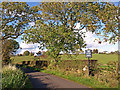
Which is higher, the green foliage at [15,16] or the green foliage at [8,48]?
the green foliage at [15,16]

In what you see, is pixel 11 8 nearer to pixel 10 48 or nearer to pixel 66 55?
pixel 10 48

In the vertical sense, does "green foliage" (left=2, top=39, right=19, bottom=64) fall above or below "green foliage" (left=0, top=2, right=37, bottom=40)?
below

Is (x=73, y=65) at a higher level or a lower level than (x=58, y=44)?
lower

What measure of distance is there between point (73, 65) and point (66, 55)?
1.29 m

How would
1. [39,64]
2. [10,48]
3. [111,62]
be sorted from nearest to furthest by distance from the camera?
[111,62] < [10,48] < [39,64]

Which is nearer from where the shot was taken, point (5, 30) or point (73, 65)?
point (73, 65)

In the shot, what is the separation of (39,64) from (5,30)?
723cm

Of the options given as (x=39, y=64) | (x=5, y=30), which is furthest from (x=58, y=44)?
(x=39, y=64)

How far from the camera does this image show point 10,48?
13.6m

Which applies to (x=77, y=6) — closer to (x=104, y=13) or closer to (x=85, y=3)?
(x=85, y=3)

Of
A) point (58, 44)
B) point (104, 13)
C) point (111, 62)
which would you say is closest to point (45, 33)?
point (58, 44)

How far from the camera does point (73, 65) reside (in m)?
12.3

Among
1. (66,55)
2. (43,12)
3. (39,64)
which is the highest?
(43,12)

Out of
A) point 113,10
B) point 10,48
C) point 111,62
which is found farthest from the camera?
point 10,48
